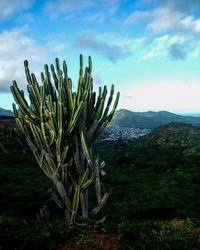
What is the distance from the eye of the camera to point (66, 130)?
400 inches

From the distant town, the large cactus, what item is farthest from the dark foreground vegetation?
the distant town

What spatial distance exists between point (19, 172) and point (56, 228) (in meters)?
26.8

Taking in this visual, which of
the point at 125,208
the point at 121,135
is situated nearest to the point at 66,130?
the point at 125,208

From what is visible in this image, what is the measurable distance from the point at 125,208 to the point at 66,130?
11.0 metres

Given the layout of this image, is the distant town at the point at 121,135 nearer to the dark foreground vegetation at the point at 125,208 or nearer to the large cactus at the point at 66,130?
the dark foreground vegetation at the point at 125,208

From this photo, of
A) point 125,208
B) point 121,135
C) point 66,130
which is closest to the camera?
point 66,130

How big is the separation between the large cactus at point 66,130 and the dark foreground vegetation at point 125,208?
3.47 ft

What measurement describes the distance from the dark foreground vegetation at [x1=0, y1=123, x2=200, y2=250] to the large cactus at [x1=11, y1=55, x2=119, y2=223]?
1.06 m

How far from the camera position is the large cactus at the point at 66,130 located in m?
10.0

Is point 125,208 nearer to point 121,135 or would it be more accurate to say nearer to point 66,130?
point 66,130

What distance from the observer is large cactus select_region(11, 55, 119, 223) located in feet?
32.9

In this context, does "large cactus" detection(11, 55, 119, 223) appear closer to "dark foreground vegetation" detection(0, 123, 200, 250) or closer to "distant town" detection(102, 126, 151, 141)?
"dark foreground vegetation" detection(0, 123, 200, 250)

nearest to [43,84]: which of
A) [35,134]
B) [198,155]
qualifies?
[35,134]

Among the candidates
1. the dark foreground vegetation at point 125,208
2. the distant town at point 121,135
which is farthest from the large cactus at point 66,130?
the distant town at point 121,135
